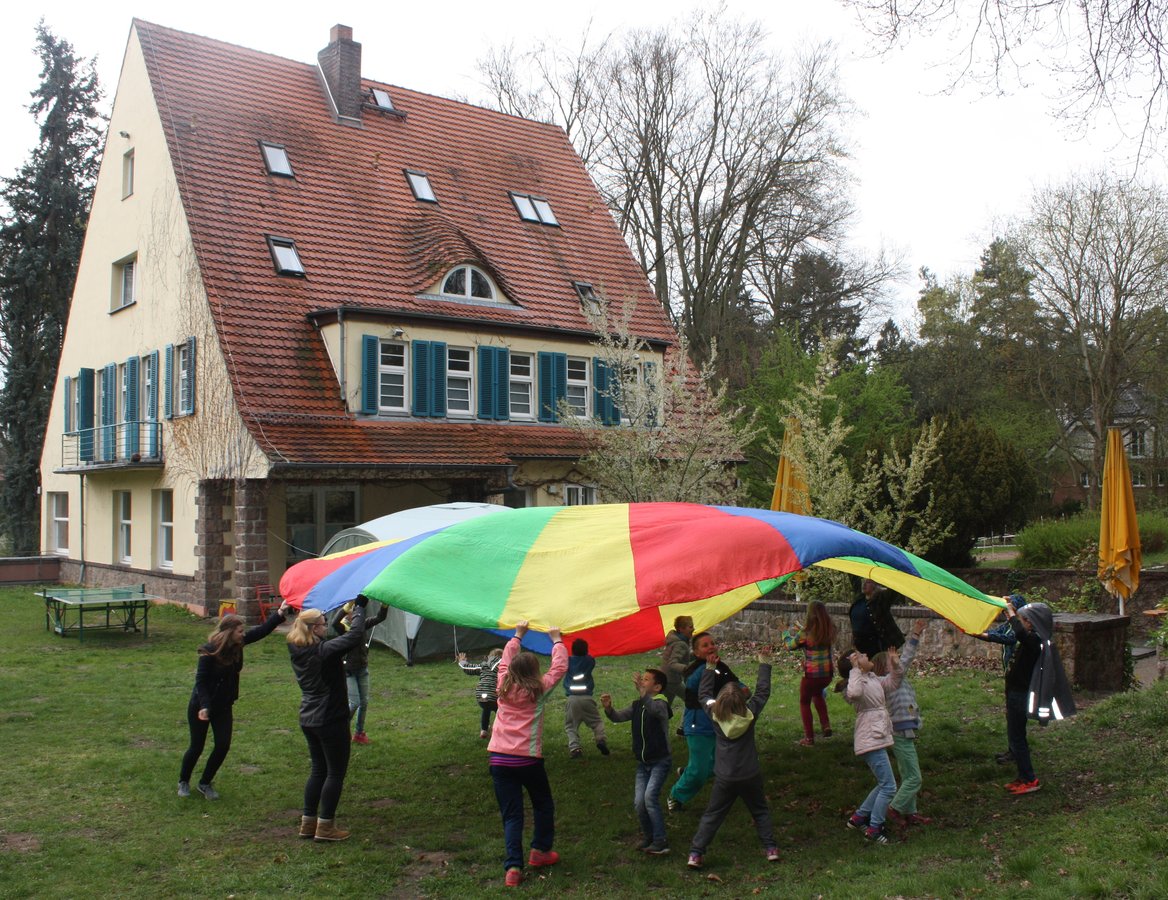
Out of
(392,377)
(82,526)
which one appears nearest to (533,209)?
(392,377)

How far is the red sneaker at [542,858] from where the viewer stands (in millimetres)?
7703

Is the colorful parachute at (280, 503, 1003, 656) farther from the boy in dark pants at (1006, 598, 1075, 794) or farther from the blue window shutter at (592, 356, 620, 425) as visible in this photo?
the blue window shutter at (592, 356, 620, 425)

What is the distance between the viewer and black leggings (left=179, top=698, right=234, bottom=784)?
9.18 metres

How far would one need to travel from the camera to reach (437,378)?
21.8 metres

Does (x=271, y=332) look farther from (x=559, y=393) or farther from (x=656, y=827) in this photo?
(x=656, y=827)

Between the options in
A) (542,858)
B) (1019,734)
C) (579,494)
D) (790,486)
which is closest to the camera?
(542,858)

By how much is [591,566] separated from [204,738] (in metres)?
3.62

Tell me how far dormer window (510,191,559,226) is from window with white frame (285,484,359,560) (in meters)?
8.97

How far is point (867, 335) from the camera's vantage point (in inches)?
1785

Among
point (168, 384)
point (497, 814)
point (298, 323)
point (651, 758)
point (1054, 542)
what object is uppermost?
point (298, 323)

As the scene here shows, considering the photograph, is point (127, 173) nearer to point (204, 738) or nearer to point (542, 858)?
point (204, 738)

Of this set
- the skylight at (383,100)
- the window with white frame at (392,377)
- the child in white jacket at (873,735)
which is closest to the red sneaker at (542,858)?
the child in white jacket at (873,735)

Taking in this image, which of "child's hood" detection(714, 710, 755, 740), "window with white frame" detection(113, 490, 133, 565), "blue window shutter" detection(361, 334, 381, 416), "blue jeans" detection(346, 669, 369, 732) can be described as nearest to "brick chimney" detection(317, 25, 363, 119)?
"blue window shutter" detection(361, 334, 381, 416)

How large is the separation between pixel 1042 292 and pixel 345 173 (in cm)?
2417
